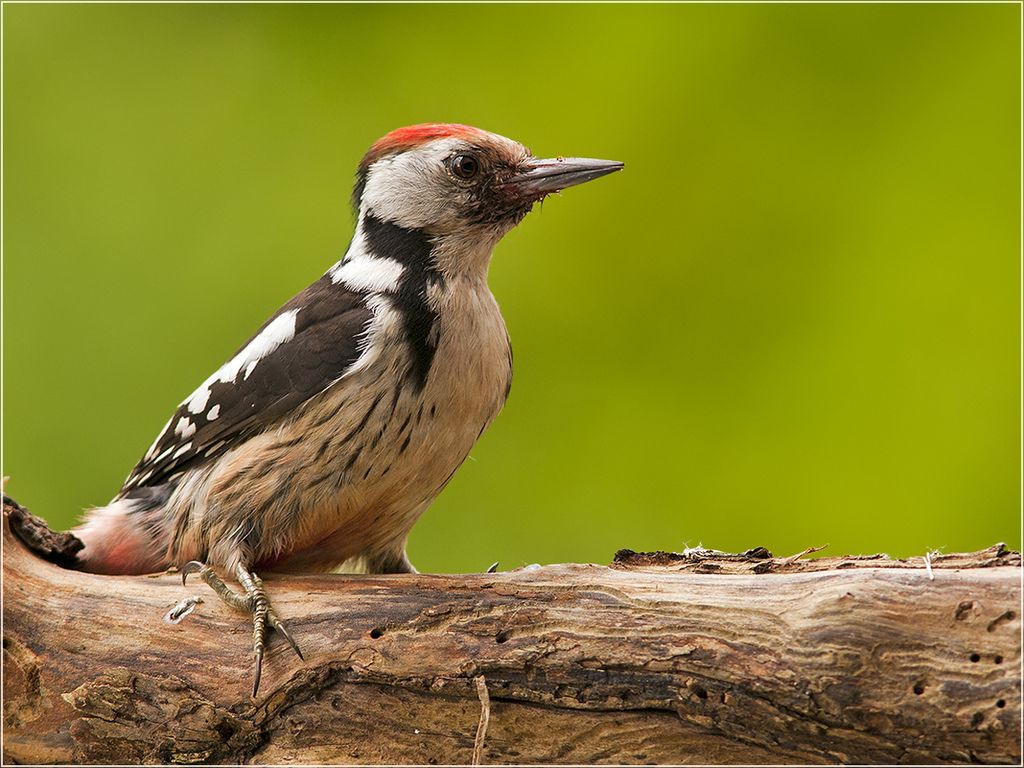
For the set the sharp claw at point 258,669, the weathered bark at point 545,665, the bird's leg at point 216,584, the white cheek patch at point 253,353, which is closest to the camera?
the weathered bark at point 545,665

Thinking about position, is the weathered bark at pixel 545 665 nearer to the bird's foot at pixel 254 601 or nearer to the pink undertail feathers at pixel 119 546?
the bird's foot at pixel 254 601

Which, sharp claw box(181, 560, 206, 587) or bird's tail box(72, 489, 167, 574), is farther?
bird's tail box(72, 489, 167, 574)

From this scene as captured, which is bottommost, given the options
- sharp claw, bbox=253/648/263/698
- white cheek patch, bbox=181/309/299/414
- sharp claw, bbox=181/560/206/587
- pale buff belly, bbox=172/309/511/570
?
sharp claw, bbox=253/648/263/698

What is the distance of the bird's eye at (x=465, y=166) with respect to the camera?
246 centimetres

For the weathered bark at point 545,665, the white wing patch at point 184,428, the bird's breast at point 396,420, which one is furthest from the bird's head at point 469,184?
the weathered bark at point 545,665

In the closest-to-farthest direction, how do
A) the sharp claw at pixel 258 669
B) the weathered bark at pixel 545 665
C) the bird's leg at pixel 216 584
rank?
the weathered bark at pixel 545 665
the sharp claw at pixel 258 669
the bird's leg at pixel 216 584

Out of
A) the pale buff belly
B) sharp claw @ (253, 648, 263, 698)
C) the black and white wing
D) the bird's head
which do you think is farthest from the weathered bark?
the bird's head

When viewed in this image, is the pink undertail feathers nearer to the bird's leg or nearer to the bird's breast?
the bird's leg

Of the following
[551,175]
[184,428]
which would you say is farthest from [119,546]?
[551,175]

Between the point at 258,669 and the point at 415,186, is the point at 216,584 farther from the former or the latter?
the point at 415,186

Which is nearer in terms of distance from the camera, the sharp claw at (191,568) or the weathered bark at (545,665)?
the weathered bark at (545,665)

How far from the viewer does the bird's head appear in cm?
245

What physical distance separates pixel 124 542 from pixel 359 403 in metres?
0.71

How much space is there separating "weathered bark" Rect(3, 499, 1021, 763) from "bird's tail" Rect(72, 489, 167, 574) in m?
0.15
